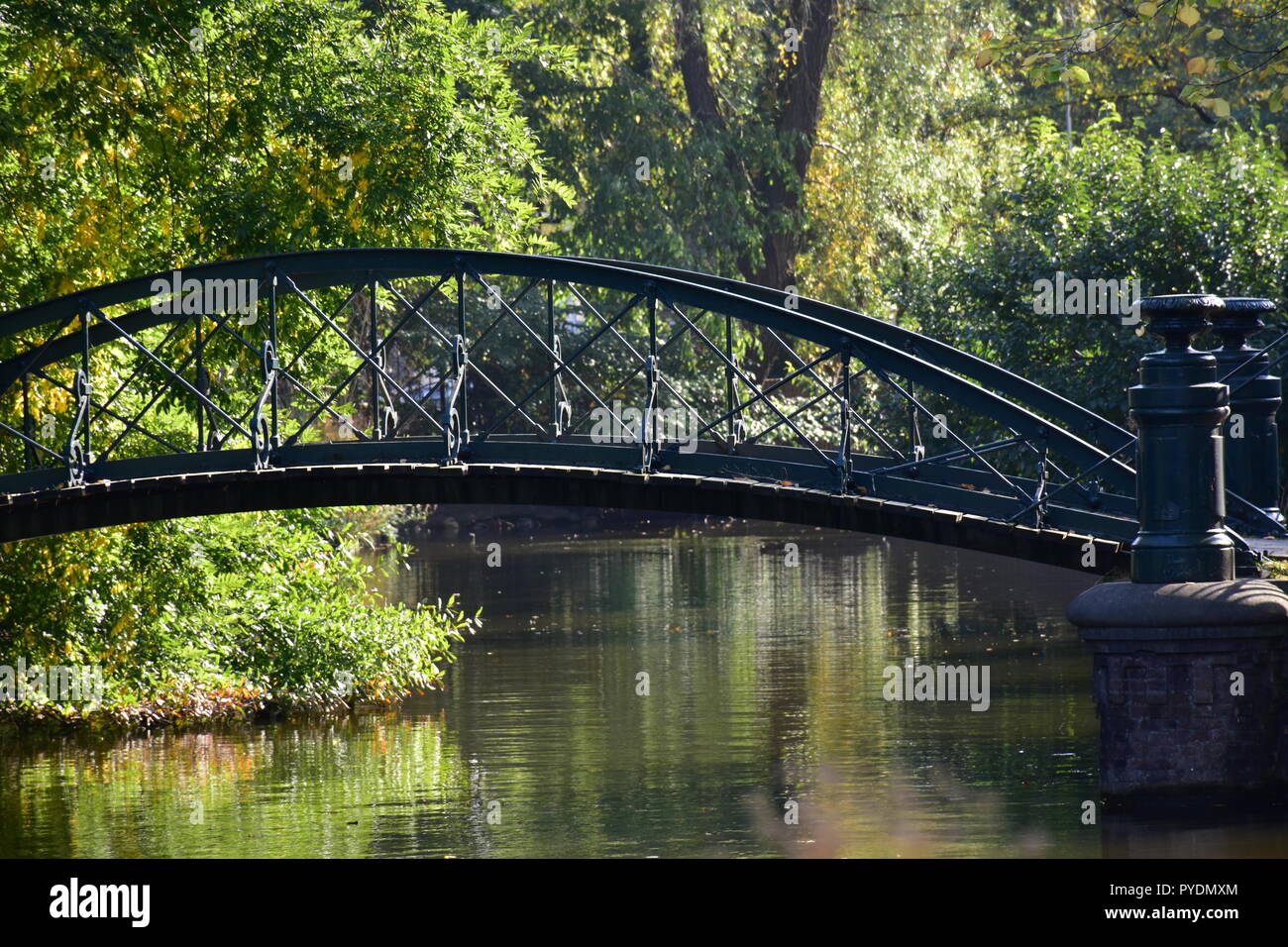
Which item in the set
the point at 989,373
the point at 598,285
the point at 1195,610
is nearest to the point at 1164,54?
the point at 989,373

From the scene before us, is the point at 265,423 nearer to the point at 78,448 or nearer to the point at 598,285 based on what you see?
the point at 78,448

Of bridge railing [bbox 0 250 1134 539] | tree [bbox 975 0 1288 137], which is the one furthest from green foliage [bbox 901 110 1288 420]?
bridge railing [bbox 0 250 1134 539]

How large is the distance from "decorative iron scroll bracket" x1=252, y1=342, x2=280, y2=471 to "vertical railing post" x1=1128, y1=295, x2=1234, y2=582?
760 centimetres

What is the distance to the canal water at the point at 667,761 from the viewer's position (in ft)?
48.3

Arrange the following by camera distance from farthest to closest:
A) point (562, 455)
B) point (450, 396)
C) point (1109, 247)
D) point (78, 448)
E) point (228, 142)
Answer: point (1109, 247), point (228, 142), point (450, 396), point (562, 455), point (78, 448)

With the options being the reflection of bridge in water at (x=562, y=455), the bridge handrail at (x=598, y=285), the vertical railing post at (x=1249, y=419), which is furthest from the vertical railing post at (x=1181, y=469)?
the vertical railing post at (x=1249, y=419)

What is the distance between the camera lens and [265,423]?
17359mm

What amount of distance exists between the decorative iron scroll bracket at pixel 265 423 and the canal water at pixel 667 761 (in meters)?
2.94

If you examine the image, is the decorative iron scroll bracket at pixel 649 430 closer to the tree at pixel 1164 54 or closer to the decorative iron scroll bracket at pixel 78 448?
the tree at pixel 1164 54

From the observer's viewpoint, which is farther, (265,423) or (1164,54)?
(1164,54)

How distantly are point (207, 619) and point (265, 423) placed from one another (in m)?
4.69

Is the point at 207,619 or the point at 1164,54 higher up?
the point at 1164,54

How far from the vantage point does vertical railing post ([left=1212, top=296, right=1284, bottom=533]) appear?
16.0 meters
